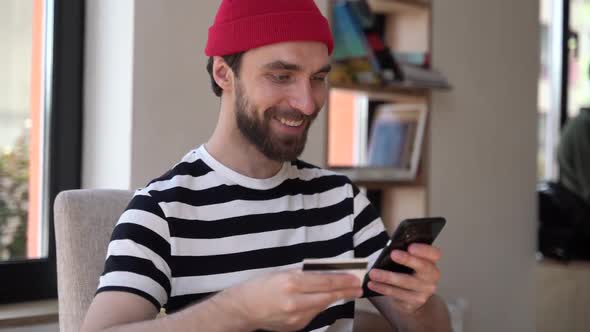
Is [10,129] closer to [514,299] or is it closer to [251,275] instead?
[251,275]

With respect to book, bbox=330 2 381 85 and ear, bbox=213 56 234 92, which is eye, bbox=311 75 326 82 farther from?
book, bbox=330 2 381 85

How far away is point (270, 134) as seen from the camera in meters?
1.40

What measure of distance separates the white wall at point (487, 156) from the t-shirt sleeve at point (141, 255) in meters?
1.77

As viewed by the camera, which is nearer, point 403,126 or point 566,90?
point 403,126

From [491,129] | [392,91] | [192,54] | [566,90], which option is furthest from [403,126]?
[566,90]

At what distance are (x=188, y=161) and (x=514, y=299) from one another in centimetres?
239

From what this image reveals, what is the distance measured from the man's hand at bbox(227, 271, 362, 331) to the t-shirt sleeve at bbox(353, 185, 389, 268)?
46 cm

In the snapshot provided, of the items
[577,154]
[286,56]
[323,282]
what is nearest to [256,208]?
[286,56]

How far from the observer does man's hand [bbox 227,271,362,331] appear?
1015 millimetres

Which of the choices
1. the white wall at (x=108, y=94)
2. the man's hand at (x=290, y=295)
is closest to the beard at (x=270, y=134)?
the man's hand at (x=290, y=295)

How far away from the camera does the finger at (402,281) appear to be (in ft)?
4.04

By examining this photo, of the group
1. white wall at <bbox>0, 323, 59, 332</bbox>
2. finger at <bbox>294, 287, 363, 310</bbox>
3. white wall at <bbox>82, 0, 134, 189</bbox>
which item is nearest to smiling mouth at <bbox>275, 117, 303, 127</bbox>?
finger at <bbox>294, 287, 363, 310</bbox>

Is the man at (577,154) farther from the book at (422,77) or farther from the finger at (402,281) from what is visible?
the finger at (402,281)

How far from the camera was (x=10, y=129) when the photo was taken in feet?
6.43
